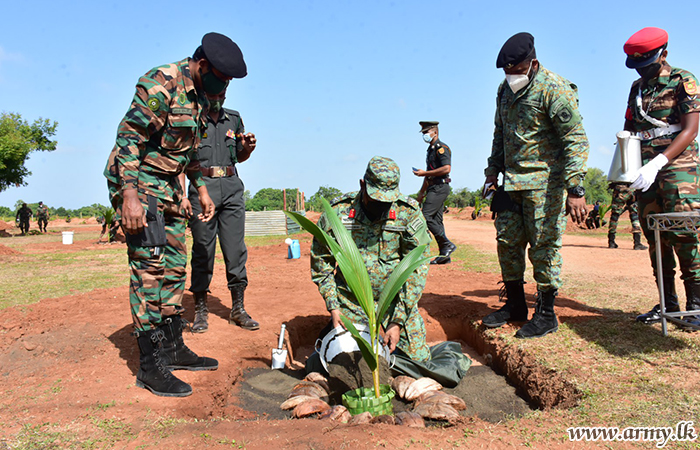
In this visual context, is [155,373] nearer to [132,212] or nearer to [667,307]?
[132,212]

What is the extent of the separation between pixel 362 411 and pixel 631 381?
1563 mm

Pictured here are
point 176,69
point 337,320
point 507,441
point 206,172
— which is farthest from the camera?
point 206,172

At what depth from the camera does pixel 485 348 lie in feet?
13.0

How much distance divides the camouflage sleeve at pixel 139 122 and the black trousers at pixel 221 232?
125 centimetres

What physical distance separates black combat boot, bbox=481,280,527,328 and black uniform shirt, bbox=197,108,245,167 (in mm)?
2641

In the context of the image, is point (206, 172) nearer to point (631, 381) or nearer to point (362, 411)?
point (362, 411)

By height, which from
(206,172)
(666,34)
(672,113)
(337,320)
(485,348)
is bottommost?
(485,348)

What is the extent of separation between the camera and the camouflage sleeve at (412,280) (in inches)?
130

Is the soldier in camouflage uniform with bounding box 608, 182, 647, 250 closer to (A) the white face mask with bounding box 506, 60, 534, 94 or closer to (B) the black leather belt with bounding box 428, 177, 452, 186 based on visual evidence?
(B) the black leather belt with bounding box 428, 177, 452, 186

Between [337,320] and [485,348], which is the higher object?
Answer: [337,320]

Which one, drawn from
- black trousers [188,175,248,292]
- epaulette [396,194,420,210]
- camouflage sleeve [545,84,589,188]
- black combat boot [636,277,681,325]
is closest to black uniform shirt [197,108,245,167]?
black trousers [188,175,248,292]

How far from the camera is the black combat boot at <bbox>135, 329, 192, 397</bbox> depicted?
2.71 metres

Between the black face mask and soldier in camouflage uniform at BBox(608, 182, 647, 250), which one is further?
soldier in camouflage uniform at BBox(608, 182, 647, 250)

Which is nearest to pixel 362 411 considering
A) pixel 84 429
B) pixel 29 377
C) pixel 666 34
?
pixel 84 429
